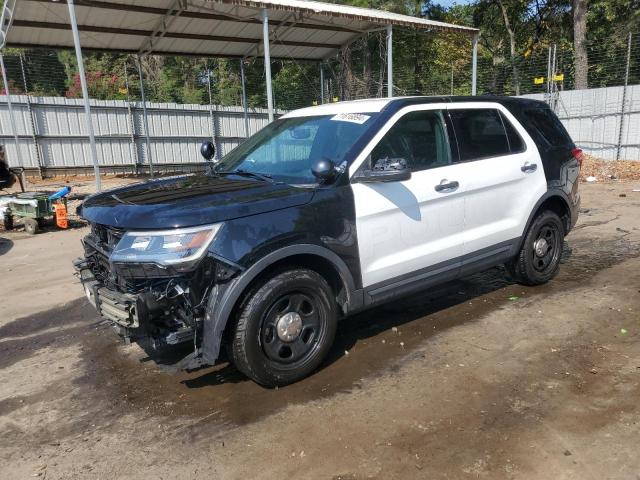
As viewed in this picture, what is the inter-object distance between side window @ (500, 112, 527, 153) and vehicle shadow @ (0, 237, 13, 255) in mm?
7529

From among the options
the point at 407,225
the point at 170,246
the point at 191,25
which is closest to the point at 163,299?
the point at 170,246

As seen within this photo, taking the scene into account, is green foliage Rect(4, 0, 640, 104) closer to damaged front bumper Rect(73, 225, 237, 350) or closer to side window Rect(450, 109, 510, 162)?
Answer: side window Rect(450, 109, 510, 162)

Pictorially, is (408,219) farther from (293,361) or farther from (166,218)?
(166,218)

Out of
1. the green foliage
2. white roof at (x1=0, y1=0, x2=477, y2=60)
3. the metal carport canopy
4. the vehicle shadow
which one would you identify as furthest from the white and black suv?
the green foliage

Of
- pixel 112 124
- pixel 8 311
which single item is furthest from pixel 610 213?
pixel 112 124

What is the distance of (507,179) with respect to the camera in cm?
471

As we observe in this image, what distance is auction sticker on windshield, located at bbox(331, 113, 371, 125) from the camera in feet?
13.1

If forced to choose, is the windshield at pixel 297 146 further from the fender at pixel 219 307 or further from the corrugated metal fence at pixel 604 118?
the corrugated metal fence at pixel 604 118

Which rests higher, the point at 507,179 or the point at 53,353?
the point at 507,179

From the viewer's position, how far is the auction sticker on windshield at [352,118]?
3.98 metres

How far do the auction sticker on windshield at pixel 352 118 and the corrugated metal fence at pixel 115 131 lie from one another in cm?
1570

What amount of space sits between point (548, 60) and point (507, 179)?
13.9 m

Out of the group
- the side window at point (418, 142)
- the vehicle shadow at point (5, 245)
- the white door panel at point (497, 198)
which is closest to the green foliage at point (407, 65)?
the vehicle shadow at point (5, 245)

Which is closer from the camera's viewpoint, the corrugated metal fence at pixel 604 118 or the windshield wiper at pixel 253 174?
the windshield wiper at pixel 253 174
